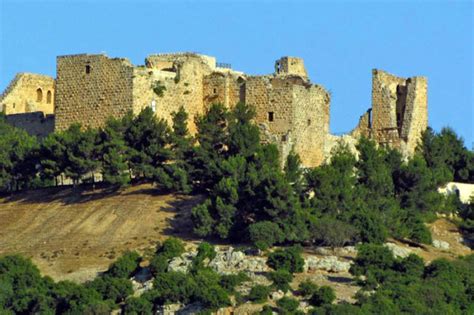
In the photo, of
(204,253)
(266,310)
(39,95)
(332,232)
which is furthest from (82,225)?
(39,95)

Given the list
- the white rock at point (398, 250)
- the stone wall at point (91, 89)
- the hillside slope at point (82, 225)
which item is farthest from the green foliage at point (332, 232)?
the stone wall at point (91, 89)

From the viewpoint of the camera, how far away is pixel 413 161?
7162 cm

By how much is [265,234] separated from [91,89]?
10609 millimetres

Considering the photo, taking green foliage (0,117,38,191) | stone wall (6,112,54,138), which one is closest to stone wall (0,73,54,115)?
stone wall (6,112,54,138)

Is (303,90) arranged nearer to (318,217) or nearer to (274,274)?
(318,217)

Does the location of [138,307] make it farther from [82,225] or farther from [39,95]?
[39,95]

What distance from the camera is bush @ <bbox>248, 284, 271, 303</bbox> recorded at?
60312 millimetres

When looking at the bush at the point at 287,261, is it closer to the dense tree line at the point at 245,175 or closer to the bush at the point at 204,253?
the bush at the point at 204,253

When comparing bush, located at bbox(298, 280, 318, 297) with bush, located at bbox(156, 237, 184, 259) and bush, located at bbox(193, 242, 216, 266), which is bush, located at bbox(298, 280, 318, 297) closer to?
bush, located at bbox(193, 242, 216, 266)

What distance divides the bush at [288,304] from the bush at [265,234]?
4160mm

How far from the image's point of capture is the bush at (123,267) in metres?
62.7

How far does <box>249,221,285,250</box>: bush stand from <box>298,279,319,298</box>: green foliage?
10.8 feet

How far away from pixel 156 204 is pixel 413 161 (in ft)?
28.3

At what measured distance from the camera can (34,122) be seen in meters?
76.6
